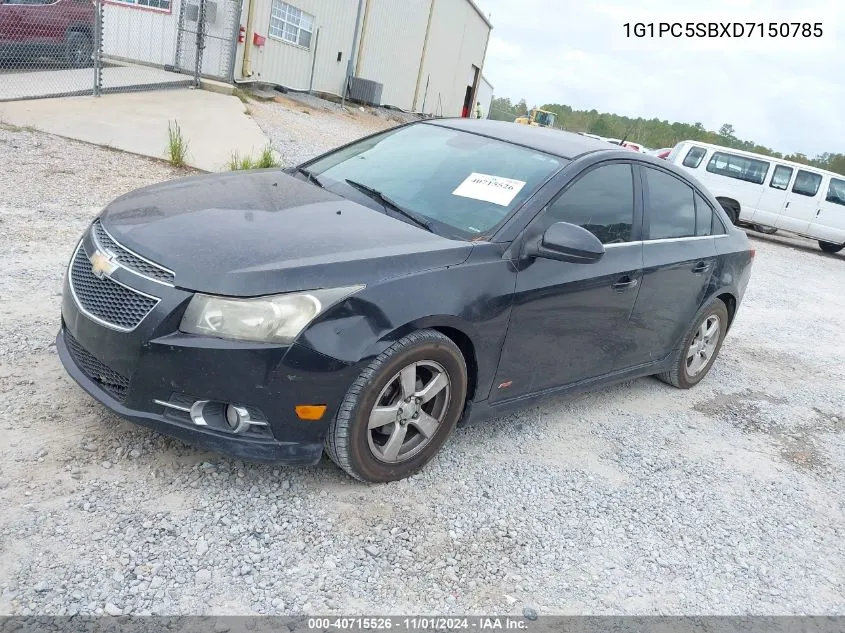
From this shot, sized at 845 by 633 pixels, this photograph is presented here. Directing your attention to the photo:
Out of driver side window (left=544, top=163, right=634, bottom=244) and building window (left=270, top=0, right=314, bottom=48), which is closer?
driver side window (left=544, top=163, right=634, bottom=244)

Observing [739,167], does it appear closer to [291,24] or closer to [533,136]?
[291,24]

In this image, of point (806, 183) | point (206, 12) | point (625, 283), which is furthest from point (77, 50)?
point (806, 183)

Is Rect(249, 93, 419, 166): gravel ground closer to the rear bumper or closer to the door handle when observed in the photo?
the door handle

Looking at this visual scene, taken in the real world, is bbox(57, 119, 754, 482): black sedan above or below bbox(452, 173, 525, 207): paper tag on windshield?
below

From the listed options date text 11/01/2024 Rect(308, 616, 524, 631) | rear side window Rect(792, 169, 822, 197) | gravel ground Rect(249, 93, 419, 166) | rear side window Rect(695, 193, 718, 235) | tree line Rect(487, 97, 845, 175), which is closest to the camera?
date text 11/01/2024 Rect(308, 616, 524, 631)

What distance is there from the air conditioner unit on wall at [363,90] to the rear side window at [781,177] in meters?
11.9

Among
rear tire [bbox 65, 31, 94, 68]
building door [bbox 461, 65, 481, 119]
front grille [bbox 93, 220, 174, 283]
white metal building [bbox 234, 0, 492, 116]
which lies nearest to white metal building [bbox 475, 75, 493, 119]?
building door [bbox 461, 65, 481, 119]

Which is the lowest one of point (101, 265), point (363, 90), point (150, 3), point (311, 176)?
point (101, 265)

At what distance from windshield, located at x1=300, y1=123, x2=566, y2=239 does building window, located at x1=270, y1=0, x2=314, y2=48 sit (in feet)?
46.5

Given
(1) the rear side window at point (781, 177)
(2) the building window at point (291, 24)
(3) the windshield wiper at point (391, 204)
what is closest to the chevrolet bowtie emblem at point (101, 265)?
(3) the windshield wiper at point (391, 204)

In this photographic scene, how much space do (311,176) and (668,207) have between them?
2249mm

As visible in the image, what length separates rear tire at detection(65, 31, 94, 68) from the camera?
42.8 feet

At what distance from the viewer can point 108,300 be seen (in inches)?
120

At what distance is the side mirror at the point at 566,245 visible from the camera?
11.7 ft
